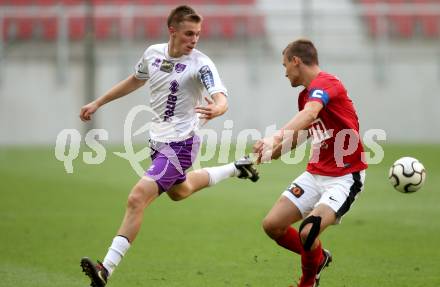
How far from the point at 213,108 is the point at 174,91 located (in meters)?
1.05

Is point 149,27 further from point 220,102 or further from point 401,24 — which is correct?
point 220,102

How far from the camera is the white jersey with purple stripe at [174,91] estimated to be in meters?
8.36

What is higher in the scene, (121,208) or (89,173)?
(121,208)

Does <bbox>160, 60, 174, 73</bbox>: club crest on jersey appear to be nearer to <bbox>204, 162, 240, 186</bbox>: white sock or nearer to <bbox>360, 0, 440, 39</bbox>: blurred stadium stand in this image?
<bbox>204, 162, 240, 186</bbox>: white sock

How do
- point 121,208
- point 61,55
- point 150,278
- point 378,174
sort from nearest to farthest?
point 150,278
point 121,208
point 378,174
point 61,55

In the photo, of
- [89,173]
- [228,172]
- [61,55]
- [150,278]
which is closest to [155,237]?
[228,172]

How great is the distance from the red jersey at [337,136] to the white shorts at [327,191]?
64 mm

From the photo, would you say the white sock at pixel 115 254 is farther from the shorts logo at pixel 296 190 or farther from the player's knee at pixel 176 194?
the shorts logo at pixel 296 190

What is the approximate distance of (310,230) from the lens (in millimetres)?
7121

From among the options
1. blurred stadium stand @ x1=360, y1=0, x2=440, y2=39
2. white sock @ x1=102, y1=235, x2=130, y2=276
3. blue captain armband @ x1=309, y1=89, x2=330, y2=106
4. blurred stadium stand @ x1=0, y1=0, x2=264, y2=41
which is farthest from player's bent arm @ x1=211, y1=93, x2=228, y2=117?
blurred stadium stand @ x1=360, y1=0, x2=440, y2=39

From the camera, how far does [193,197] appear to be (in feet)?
52.0

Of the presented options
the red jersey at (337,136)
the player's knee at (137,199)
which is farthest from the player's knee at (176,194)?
the red jersey at (337,136)

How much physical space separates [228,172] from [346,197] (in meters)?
2.59

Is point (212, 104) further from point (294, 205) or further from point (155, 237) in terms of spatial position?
point (155, 237)
